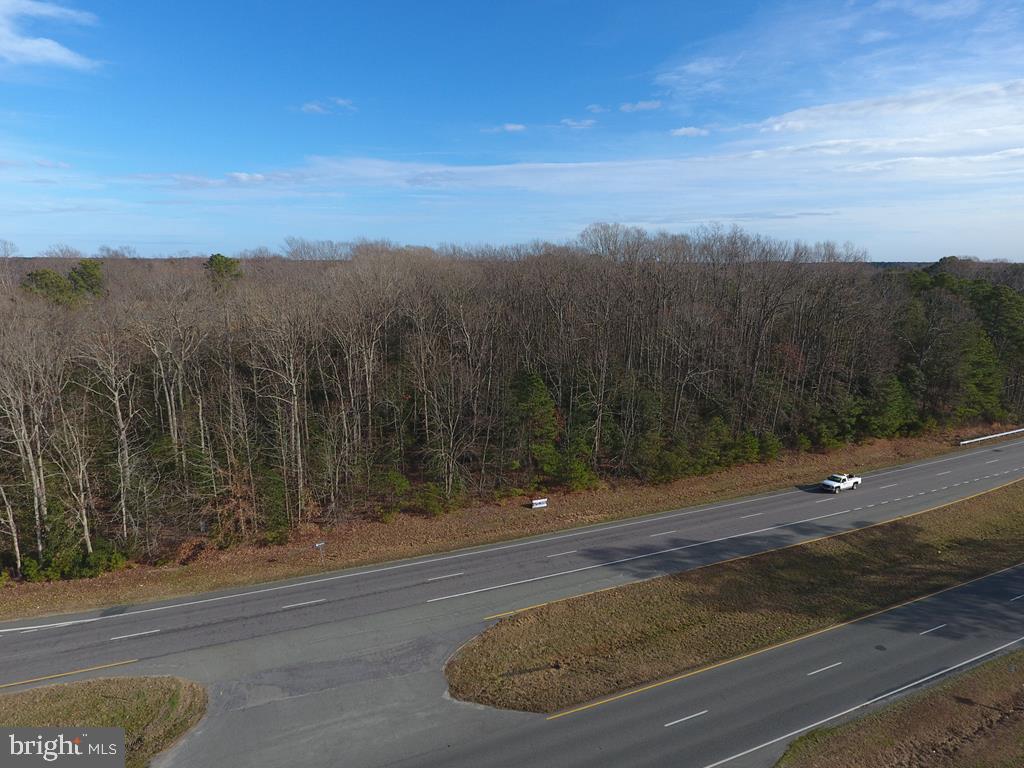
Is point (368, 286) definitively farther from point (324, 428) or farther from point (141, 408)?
point (141, 408)

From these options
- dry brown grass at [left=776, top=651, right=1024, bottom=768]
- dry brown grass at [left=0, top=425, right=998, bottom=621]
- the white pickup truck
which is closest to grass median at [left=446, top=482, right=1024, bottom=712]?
dry brown grass at [left=776, top=651, right=1024, bottom=768]

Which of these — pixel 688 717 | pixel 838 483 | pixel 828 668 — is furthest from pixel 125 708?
pixel 838 483

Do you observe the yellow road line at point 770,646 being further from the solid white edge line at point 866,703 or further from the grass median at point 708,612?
the solid white edge line at point 866,703

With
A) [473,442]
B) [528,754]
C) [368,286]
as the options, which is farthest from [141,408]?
[528,754]

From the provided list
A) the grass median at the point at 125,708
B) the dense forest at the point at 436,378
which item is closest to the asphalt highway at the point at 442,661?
the grass median at the point at 125,708

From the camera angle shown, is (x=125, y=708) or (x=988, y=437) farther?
(x=988, y=437)

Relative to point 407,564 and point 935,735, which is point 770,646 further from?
point 407,564

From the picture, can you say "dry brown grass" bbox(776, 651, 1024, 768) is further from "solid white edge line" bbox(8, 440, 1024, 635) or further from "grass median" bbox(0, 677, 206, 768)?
"solid white edge line" bbox(8, 440, 1024, 635)
